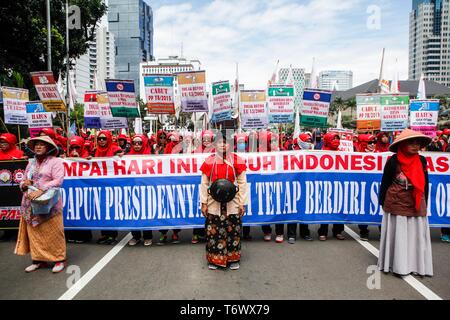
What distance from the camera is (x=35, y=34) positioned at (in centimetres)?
1798

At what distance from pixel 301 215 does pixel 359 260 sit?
1.23 meters

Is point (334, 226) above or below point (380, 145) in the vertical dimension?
below

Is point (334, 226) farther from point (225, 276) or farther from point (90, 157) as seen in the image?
point (90, 157)

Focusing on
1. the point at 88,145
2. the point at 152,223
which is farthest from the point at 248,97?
the point at 152,223

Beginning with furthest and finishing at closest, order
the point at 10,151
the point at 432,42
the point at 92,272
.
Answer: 1. the point at 432,42
2. the point at 10,151
3. the point at 92,272

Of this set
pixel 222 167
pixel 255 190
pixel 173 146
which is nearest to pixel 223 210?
pixel 222 167

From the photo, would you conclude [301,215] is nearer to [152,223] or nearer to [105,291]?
[152,223]

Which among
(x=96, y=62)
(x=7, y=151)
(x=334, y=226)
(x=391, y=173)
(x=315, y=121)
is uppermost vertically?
(x=96, y=62)

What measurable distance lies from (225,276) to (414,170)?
2591 mm

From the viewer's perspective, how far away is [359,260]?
493cm

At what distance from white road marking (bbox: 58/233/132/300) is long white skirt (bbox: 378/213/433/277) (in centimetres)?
356

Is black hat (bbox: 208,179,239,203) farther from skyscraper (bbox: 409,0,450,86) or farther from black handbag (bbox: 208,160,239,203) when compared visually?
skyscraper (bbox: 409,0,450,86)

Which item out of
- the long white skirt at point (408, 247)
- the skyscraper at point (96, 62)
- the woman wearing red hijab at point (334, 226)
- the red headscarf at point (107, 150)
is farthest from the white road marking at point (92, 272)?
the skyscraper at point (96, 62)

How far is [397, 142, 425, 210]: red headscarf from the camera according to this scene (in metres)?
4.32
